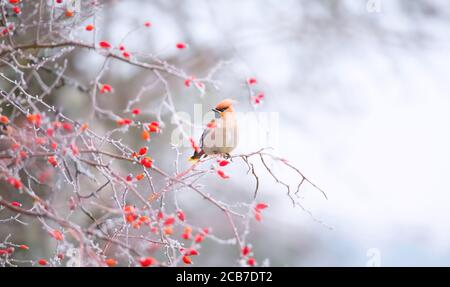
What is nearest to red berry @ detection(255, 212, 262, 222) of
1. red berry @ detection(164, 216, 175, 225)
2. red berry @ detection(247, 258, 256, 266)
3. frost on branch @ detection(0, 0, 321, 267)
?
frost on branch @ detection(0, 0, 321, 267)

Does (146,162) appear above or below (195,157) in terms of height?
below

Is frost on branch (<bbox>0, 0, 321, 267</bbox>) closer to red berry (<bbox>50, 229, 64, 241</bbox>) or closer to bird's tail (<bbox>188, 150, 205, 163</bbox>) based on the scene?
red berry (<bbox>50, 229, 64, 241</bbox>)

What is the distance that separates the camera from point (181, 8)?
7801mm

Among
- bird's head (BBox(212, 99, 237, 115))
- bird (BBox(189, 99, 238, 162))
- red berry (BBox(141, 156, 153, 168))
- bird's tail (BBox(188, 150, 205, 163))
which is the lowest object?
red berry (BBox(141, 156, 153, 168))

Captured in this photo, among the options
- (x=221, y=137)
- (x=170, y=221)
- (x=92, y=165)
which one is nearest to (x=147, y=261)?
(x=170, y=221)

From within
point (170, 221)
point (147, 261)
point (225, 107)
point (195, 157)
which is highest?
point (225, 107)

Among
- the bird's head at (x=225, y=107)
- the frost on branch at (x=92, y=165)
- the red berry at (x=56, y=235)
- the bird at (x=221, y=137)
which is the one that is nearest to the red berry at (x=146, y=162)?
the frost on branch at (x=92, y=165)

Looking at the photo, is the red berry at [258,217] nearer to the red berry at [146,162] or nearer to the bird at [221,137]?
the red berry at [146,162]

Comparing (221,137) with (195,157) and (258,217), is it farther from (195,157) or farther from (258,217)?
(258,217)

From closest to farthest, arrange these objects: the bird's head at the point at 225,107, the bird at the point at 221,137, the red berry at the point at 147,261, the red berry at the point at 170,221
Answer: the red berry at the point at 147,261
the red berry at the point at 170,221
the bird at the point at 221,137
the bird's head at the point at 225,107

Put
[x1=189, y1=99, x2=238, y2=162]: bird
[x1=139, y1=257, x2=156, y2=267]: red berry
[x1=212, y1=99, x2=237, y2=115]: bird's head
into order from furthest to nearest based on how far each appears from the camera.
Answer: [x1=212, y1=99, x2=237, y2=115]: bird's head → [x1=189, y1=99, x2=238, y2=162]: bird → [x1=139, y1=257, x2=156, y2=267]: red berry

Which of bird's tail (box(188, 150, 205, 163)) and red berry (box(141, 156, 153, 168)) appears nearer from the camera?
red berry (box(141, 156, 153, 168))

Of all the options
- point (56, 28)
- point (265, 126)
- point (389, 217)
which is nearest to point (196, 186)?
point (265, 126)

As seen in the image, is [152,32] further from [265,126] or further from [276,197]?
[265,126]
